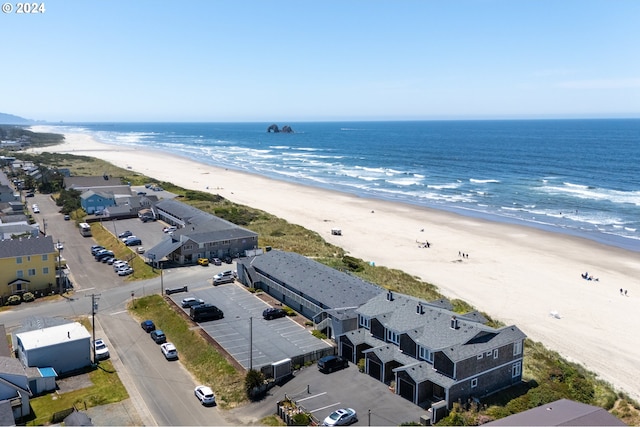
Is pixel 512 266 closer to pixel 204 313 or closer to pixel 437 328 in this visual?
pixel 437 328

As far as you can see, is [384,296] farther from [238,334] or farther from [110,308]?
[110,308]

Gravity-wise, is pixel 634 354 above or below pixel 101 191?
below

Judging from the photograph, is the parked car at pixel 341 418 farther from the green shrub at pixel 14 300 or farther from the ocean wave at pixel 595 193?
the ocean wave at pixel 595 193

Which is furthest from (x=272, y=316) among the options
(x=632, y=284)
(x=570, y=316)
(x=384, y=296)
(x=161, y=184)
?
(x=161, y=184)

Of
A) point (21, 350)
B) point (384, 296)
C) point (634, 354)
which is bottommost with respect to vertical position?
point (634, 354)

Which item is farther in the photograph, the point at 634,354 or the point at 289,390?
the point at 634,354

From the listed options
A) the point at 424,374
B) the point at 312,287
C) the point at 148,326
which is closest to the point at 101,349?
the point at 148,326

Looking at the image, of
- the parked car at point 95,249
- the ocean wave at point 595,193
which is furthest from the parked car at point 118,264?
the ocean wave at point 595,193

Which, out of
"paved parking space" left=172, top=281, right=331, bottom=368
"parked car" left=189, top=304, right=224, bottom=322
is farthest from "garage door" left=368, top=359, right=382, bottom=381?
"parked car" left=189, top=304, right=224, bottom=322
